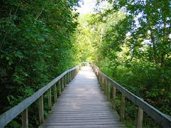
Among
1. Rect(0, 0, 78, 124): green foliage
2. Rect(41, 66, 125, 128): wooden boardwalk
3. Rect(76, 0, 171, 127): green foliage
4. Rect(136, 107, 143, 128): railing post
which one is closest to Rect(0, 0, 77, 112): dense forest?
Rect(0, 0, 78, 124): green foliage

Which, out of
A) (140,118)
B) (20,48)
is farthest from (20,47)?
(140,118)

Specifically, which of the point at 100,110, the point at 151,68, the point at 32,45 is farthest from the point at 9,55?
the point at 151,68

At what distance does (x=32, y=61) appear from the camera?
7.88 meters

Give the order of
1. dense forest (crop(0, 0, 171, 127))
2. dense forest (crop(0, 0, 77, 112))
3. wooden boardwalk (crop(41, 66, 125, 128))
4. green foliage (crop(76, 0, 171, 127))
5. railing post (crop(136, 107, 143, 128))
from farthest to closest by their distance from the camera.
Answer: green foliage (crop(76, 0, 171, 127))
dense forest (crop(0, 0, 171, 127))
wooden boardwalk (crop(41, 66, 125, 128))
dense forest (crop(0, 0, 77, 112))
railing post (crop(136, 107, 143, 128))

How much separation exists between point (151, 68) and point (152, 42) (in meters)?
1.12

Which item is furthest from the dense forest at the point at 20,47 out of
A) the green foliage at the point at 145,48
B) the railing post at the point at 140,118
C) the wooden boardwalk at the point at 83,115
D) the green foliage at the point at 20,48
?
the green foliage at the point at 145,48

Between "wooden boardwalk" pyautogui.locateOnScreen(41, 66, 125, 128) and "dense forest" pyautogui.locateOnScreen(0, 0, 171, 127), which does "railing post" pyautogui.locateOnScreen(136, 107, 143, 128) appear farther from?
"dense forest" pyautogui.locateOnScreen(0, 0, 171, 127)

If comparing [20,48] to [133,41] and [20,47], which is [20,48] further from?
[133,41]

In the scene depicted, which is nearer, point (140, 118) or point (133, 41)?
point (140, 118)

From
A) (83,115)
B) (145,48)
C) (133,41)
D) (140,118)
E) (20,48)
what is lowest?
(83,115)

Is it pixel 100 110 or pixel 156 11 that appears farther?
pixel 156 11

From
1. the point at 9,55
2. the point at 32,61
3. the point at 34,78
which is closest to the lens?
the point at 9,55

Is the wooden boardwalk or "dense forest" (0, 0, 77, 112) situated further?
the wooden boardwalk

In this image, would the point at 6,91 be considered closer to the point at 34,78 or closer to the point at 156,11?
the point at 34,78
